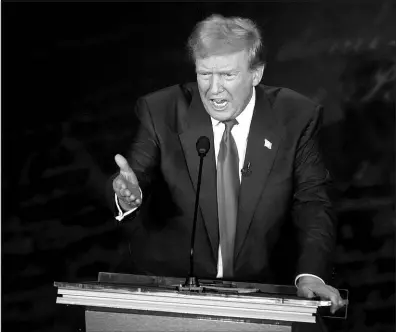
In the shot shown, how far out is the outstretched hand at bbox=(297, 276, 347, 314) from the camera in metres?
1.89

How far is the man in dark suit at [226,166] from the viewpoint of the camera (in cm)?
290

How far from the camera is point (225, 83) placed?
9.46 ft

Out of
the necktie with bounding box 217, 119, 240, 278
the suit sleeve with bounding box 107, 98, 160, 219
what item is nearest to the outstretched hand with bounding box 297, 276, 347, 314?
the necktie with bounding box 217, 119, 240, 278

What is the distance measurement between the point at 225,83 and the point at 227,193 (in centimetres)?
46

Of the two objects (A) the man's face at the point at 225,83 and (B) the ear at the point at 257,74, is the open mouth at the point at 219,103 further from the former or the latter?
(B) the ear at the point at 257,74

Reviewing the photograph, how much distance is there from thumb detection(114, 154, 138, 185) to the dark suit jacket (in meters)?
0.63

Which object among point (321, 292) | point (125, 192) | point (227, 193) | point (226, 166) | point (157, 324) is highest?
point (226, 166)

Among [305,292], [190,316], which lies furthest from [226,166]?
[190,316]

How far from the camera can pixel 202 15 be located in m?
3.32

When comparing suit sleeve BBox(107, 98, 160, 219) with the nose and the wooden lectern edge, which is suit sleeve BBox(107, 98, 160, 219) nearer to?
the nose

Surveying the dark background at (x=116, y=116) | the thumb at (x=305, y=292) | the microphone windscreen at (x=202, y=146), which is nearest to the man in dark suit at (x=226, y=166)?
the dark background at (x=116, y=116)

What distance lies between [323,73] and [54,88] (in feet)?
4.25

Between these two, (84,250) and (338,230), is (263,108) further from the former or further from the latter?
(84,250)

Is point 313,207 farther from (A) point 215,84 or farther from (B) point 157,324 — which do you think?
(B) point 157,324
